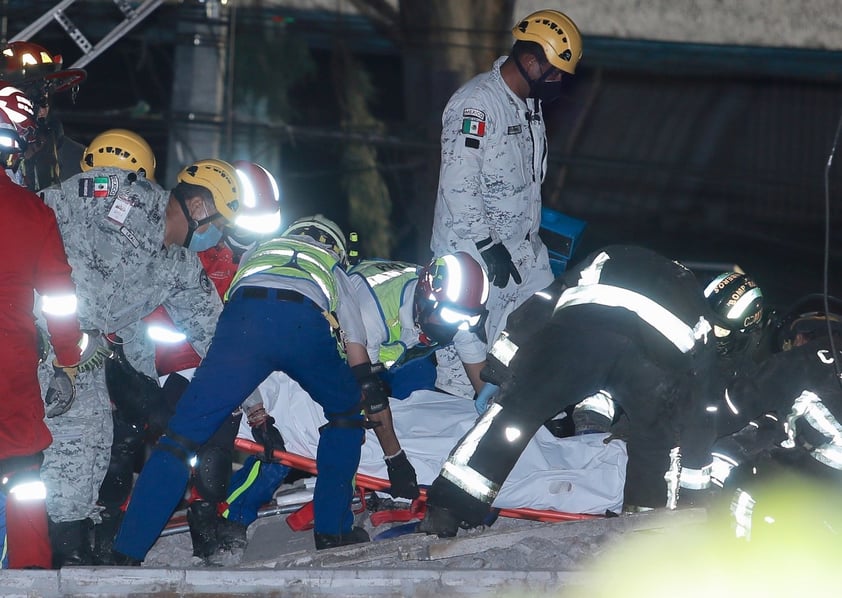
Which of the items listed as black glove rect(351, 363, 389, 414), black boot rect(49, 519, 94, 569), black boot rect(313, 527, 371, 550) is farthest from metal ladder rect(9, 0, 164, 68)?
black boot rect(313, 527, 371, 550)

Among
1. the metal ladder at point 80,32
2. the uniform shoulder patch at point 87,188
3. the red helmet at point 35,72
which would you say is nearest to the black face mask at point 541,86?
the uniform shoulder patch at point 87,188

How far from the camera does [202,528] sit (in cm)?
484

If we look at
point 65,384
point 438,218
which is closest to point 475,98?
point 438,218

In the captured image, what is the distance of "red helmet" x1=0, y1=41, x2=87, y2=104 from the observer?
5582 mm

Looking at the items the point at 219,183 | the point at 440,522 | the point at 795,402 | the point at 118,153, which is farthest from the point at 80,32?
the point at 795,402

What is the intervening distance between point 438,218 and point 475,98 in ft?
1.81

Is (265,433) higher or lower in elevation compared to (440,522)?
higher

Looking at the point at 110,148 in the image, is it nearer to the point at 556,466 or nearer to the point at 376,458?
the point at 376,458

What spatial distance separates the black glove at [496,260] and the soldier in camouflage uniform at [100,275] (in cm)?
125

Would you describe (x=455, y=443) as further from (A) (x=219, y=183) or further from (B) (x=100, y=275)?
(B) (x=100, y=275)

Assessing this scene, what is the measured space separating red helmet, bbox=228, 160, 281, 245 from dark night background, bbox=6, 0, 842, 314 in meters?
4.68

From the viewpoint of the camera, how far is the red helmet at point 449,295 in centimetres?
471

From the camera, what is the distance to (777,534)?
437 cm

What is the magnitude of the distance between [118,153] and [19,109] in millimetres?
880
